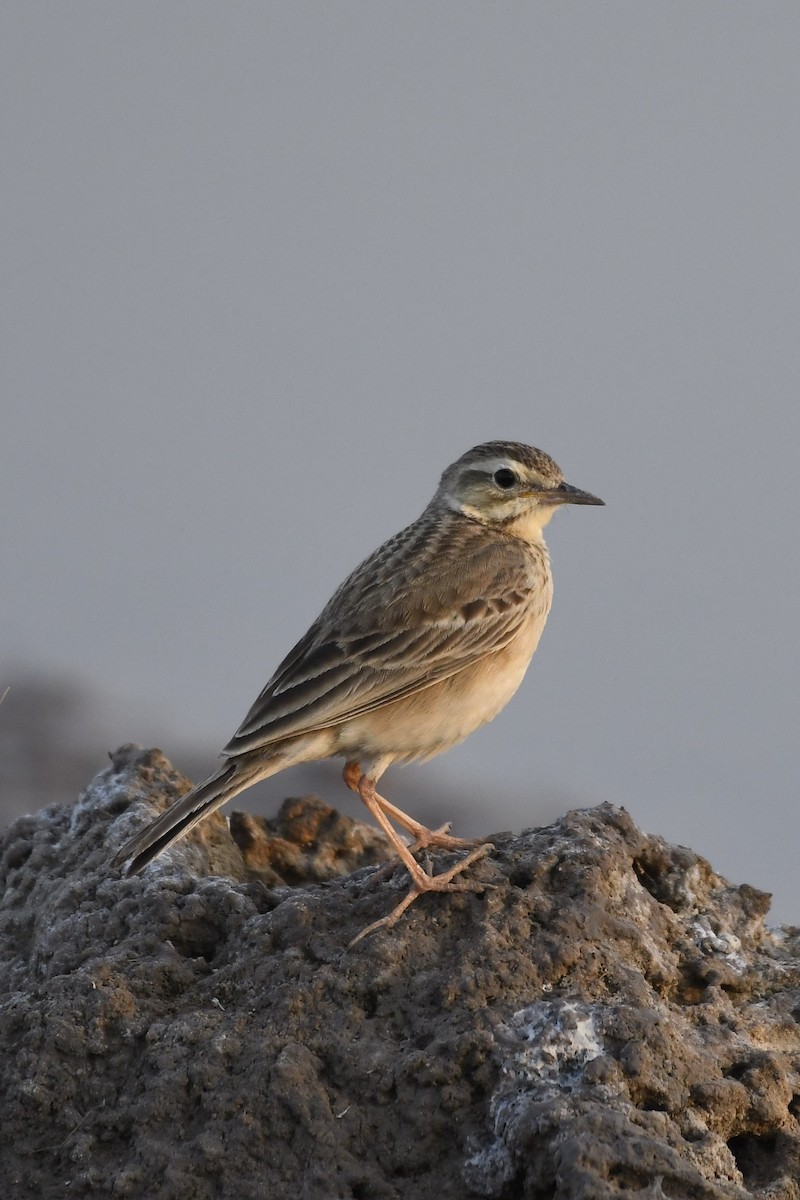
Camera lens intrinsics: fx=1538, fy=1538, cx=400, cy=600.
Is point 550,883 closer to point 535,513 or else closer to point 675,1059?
point 675,1059

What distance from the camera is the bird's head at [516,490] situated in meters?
7.47

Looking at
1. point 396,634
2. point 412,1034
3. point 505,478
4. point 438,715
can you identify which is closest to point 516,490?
point 505,478

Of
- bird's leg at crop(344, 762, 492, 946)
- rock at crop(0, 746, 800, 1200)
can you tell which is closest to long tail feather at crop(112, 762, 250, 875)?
rock at crop(0, 746, 800, 1200)

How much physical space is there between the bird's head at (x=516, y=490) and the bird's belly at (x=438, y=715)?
33.6 inches

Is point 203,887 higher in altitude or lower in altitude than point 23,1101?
higher

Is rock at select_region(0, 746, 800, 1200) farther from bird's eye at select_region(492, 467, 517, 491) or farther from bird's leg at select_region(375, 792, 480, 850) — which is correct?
bird's eye at select_region(492, 467, 517, 491)

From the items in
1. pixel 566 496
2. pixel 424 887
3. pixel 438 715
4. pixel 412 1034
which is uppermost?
pixel 566 496

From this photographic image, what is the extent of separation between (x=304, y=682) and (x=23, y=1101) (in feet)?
6.64

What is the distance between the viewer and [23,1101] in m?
4.79

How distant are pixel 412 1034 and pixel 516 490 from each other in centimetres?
335

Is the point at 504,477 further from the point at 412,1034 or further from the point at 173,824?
the point at 412,1034

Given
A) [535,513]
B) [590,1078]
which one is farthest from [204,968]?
[535,513]

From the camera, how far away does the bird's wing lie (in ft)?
20.0

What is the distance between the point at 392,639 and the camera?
255 inches
